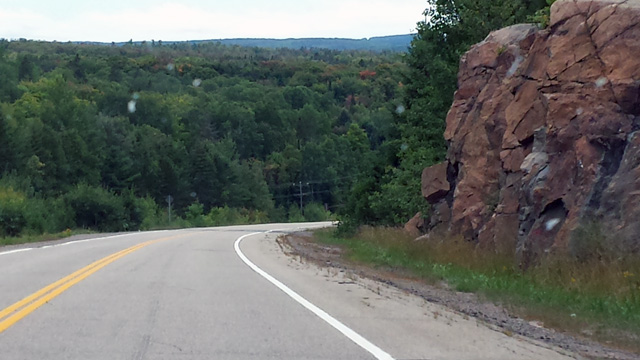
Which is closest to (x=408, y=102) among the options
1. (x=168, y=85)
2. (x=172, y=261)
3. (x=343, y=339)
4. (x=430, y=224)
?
(x=430, y=224)

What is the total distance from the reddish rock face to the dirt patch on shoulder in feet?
9.23

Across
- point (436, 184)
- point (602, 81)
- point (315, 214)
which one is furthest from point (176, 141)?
point (602, 81)

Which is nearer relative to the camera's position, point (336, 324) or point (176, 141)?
point (336, 324)

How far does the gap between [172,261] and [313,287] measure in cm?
703

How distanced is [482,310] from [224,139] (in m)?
131

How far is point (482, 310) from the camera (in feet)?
44.3

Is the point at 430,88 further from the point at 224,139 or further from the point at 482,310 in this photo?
the point at 224,139

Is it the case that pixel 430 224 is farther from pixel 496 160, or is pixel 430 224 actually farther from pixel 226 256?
pixel 226 256

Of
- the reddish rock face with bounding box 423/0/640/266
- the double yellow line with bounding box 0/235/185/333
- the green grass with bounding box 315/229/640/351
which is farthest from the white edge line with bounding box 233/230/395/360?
the reddish rock face with bounding box 423/0/640/266

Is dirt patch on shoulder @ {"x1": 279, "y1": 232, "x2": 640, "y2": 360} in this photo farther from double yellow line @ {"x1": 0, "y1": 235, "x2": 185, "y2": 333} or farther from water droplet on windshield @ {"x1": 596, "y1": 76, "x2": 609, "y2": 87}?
double yellow line @ {"x1": 0, "y1": 235, "x2": 185, "y2": 333}

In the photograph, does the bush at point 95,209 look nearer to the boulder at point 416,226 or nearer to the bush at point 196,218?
the bush at point 196,218

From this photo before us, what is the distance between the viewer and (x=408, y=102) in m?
43.6

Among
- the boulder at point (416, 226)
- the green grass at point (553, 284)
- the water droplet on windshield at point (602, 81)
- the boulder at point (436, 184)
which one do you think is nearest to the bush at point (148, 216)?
the boulder at point (416, 226)

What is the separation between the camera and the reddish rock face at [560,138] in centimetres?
1672
